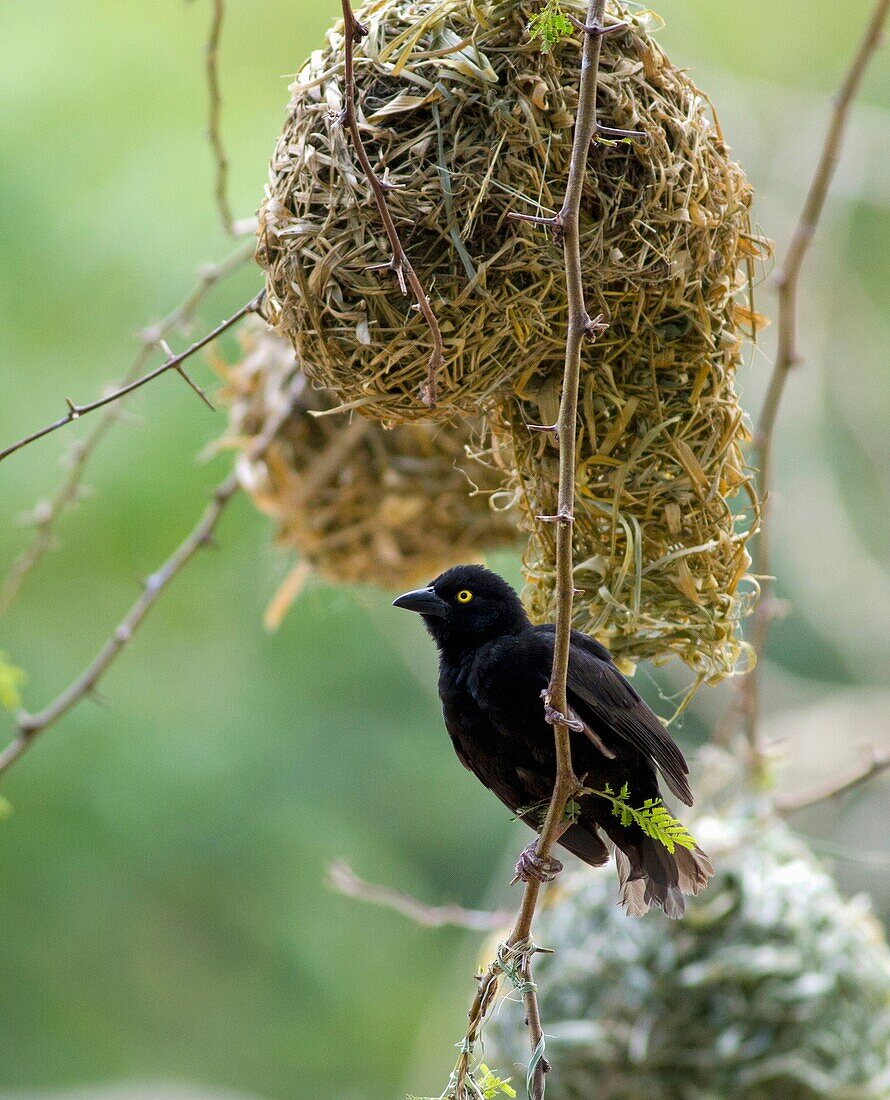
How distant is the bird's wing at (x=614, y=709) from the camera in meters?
2.29

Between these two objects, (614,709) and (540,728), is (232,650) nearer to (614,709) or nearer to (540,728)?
(540,728)

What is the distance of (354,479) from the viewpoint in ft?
11.5

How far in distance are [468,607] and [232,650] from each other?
6.15 metres

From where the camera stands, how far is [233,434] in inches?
144

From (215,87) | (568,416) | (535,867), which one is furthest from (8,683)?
(568,416)

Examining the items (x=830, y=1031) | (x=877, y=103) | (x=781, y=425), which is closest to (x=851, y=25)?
(x=877, y=103)

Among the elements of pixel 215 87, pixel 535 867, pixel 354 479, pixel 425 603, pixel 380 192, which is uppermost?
pixel 215 87

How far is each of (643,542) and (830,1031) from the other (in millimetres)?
1451

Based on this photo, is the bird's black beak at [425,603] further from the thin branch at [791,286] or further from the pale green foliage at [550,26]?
the pale green foliage at [550,26]

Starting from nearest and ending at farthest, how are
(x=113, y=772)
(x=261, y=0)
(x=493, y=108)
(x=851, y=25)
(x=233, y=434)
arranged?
(x=493, y=108) → (x=233, y=434) → (x=261, y=0) → (x=113, y=772) → (x=851, y=25)

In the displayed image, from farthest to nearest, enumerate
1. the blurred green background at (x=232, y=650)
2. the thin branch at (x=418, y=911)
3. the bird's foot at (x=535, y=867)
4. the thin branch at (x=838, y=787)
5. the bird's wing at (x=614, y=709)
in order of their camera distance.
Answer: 1. the blurred green background at (x=232, y=650)
2. the thin branch at (x=418, y=911)
3. the thin branch at (x=838, y=787)
4. the bird's wing at (x=614, y=709)
5. the bird's foot at (x=535, y=867)

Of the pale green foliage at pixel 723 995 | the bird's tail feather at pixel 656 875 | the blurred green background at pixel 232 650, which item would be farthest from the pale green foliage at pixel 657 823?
the blurred green background at pixel 232 650

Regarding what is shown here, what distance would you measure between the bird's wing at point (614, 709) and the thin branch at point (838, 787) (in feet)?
2.86

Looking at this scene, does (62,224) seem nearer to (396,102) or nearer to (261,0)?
(261,0)
